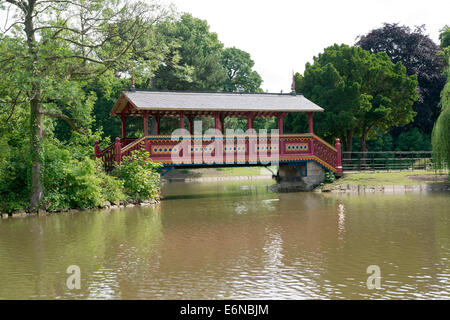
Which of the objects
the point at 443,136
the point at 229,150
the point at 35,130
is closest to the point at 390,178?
the point at 443,136

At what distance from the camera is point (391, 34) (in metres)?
44.1

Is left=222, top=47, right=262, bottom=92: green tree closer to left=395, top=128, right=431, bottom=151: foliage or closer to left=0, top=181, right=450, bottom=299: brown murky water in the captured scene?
left=395, top=128, right=431, bottom=151: foliage

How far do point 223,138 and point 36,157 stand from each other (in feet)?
31.6

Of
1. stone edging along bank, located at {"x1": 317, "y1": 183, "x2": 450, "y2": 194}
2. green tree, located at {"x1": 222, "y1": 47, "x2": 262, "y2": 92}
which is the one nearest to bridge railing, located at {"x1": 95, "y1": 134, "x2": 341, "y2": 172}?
stone edging along bank, located at {"x1": 317, "y1": 183, "x2": 450, "y2": 194}

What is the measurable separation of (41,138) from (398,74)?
25.2m

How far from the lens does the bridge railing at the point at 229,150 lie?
2470 centimetres

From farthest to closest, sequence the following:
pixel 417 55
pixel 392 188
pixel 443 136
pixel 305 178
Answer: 1. pixel 417 55
2. pixel 305 178
3. pixel 392 188
4. pixel 443 136

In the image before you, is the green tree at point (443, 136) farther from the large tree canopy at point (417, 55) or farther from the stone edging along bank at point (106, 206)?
the large tree canopy at point (417, 55)

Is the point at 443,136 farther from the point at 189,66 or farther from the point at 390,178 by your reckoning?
the point at 189,66

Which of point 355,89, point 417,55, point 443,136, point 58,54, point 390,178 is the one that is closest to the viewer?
point 58,54

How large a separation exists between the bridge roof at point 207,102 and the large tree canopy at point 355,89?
530 centimetres

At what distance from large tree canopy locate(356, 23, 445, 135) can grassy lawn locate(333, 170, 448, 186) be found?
1642 cm

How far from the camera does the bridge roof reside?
81.9ft

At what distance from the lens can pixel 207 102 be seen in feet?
86.9
